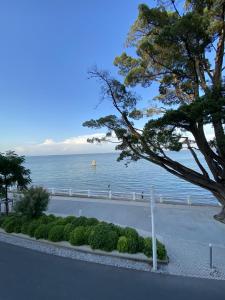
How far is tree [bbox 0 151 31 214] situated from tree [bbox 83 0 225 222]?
3.99 metres

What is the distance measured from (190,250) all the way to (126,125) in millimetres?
7438

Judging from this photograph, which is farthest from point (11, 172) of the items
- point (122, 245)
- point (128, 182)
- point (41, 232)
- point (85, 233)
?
point (128, 182)

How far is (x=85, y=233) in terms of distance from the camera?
328 inches

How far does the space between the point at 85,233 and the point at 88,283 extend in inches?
93.4

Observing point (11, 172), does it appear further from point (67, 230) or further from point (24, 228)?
point (67, 230)

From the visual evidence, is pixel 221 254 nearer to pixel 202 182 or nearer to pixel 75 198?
pixel 202 182

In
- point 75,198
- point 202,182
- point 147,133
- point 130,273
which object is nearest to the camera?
point 130,273

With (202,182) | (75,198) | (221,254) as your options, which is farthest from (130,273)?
(75,198)

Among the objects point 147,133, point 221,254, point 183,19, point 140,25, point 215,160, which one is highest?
point 140,25

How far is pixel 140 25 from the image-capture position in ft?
42.0

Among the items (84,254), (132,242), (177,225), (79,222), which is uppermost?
(79,222)

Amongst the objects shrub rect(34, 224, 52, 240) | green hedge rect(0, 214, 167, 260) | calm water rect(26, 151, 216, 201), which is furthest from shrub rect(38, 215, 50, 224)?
calm water rect(26, 151, 216, 201)

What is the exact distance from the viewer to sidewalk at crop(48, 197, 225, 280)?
23.4 ft

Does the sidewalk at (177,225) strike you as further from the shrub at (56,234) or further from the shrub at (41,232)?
the shrub at (41,232)
